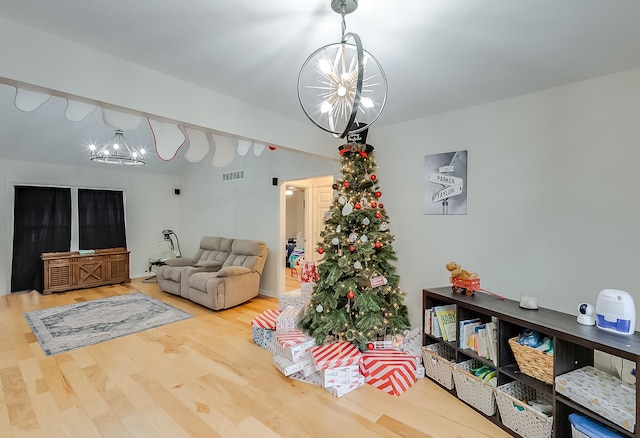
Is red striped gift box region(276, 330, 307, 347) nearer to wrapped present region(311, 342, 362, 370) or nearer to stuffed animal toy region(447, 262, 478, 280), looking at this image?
wrapped present region(311, 342, 362, 370)

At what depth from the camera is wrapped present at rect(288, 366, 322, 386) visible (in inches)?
98.7

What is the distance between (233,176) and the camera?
19.6 ft

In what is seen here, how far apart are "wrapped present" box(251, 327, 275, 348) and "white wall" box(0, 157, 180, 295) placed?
471cm

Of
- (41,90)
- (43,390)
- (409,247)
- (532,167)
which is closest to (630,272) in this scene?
(532,167)

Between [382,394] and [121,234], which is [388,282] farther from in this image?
[121,234]

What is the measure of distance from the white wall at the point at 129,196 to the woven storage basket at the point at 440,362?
20.8 ft

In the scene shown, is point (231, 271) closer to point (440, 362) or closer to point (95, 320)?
point (95, 320)

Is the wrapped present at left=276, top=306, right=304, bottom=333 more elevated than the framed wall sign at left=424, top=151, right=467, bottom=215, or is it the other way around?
the framed wall sign at left=424, top=151, right=467, bottom=215

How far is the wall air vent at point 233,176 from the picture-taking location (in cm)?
580

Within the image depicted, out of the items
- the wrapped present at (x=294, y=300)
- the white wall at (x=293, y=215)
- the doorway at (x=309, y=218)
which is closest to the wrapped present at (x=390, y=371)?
the wrapped present at (x=294, y=300)

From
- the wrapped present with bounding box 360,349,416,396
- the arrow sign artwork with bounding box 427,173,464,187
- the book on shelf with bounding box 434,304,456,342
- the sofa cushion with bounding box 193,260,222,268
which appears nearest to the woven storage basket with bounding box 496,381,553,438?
the book on shelf with bounding box 434,304,456,342

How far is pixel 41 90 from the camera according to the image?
1.70 meters

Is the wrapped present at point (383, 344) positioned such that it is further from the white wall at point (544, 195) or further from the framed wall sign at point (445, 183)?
the framed wall sign at point (445, 183)

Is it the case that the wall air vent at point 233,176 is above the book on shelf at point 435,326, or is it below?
above
